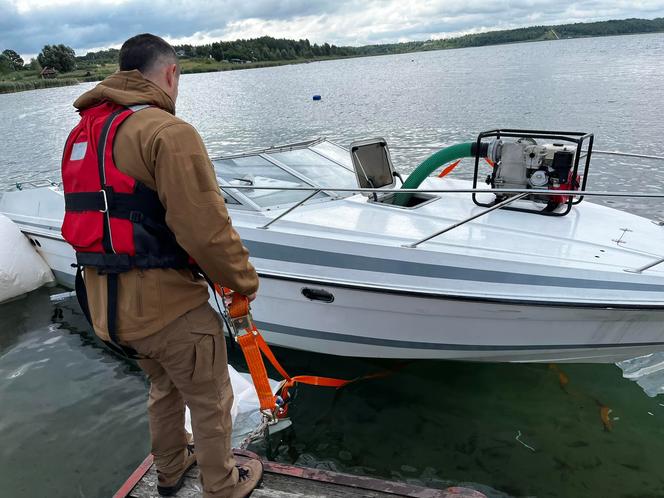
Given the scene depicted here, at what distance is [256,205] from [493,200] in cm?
206

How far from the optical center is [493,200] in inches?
173

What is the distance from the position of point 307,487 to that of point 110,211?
5.75 ft

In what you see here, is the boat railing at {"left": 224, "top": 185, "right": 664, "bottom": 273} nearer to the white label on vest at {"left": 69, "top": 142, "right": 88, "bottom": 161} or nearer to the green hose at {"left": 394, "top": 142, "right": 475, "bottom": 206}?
the green hose at {"left": 394, "top": 142, "right": 475, "bottom": 206}

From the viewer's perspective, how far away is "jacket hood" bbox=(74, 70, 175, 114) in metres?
1.94

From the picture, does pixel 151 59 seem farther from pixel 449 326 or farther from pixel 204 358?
pixel 449 326

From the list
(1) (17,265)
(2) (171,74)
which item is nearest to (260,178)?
(2) (171,74)

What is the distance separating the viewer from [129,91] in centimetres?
198

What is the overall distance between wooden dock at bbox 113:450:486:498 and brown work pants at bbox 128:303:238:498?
35 centimetres

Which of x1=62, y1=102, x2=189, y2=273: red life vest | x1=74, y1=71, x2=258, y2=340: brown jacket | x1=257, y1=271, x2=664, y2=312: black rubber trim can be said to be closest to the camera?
x1=74, y1=71, x2=258, y2=340: brown jacket

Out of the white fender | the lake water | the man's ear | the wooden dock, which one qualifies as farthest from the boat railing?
the white fender

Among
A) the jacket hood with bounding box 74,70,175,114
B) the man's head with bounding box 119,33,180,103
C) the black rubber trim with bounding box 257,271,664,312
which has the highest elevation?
the man's head with bounding box 119,33,180,103

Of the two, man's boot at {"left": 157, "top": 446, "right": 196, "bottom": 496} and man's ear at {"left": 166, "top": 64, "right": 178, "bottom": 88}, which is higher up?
man's ear at {"left": 166, "top": 64, "right": 178, "bottom": 88}

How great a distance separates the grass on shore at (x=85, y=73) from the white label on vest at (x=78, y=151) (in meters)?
45.3

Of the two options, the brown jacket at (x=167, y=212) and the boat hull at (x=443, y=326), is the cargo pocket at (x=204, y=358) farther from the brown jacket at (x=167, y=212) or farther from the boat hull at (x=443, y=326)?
the boat hull at (x=443, y=326)
